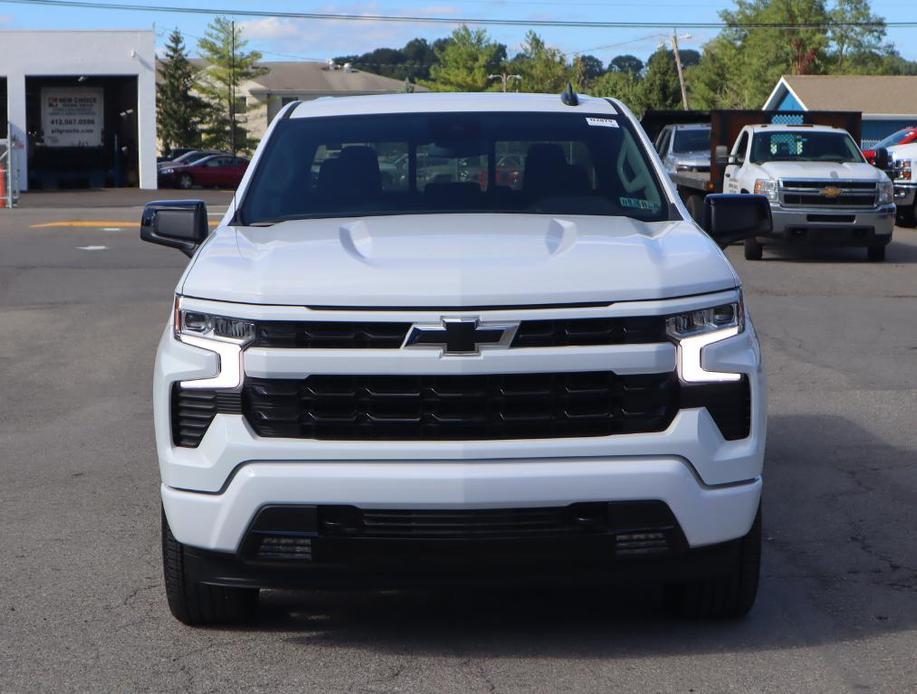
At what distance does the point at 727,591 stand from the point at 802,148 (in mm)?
17570

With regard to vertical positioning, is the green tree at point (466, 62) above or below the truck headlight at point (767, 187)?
above

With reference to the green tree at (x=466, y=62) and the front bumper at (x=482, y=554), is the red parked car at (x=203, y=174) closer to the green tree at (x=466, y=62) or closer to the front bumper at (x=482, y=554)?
the green tree at (x=466, y=62)

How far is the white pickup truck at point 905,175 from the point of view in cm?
Answer: 2684

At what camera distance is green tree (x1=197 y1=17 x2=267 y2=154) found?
82812mm

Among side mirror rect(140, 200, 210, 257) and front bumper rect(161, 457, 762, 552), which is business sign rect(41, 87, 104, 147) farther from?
front bumper rect(161, 457, 762, 552)

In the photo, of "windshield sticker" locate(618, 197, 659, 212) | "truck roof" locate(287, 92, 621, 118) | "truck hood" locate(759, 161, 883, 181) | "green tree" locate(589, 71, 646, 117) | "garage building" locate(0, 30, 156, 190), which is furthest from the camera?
"green tree" locate(589, 71, 646, 117)

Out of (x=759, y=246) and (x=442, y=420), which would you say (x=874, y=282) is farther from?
(x=442, y=420)

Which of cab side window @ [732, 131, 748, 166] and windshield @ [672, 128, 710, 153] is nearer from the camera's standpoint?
cab side window @ [732, 131, 748, 166]

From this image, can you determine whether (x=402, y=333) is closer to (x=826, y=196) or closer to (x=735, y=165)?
(x=826, y=196)

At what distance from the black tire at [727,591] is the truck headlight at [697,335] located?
1.92 ft

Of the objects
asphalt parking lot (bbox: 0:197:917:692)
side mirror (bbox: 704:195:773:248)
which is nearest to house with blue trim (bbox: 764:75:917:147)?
asphalt parking lot (bbox: 0:197:917:692)

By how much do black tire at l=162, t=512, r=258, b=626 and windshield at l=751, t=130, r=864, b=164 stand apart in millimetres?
17539

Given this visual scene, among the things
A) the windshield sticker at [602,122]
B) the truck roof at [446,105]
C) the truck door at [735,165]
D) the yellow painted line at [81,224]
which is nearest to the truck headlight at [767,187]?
the truck door at [735,165]

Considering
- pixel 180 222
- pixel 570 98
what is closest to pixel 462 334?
pixel 180 222
